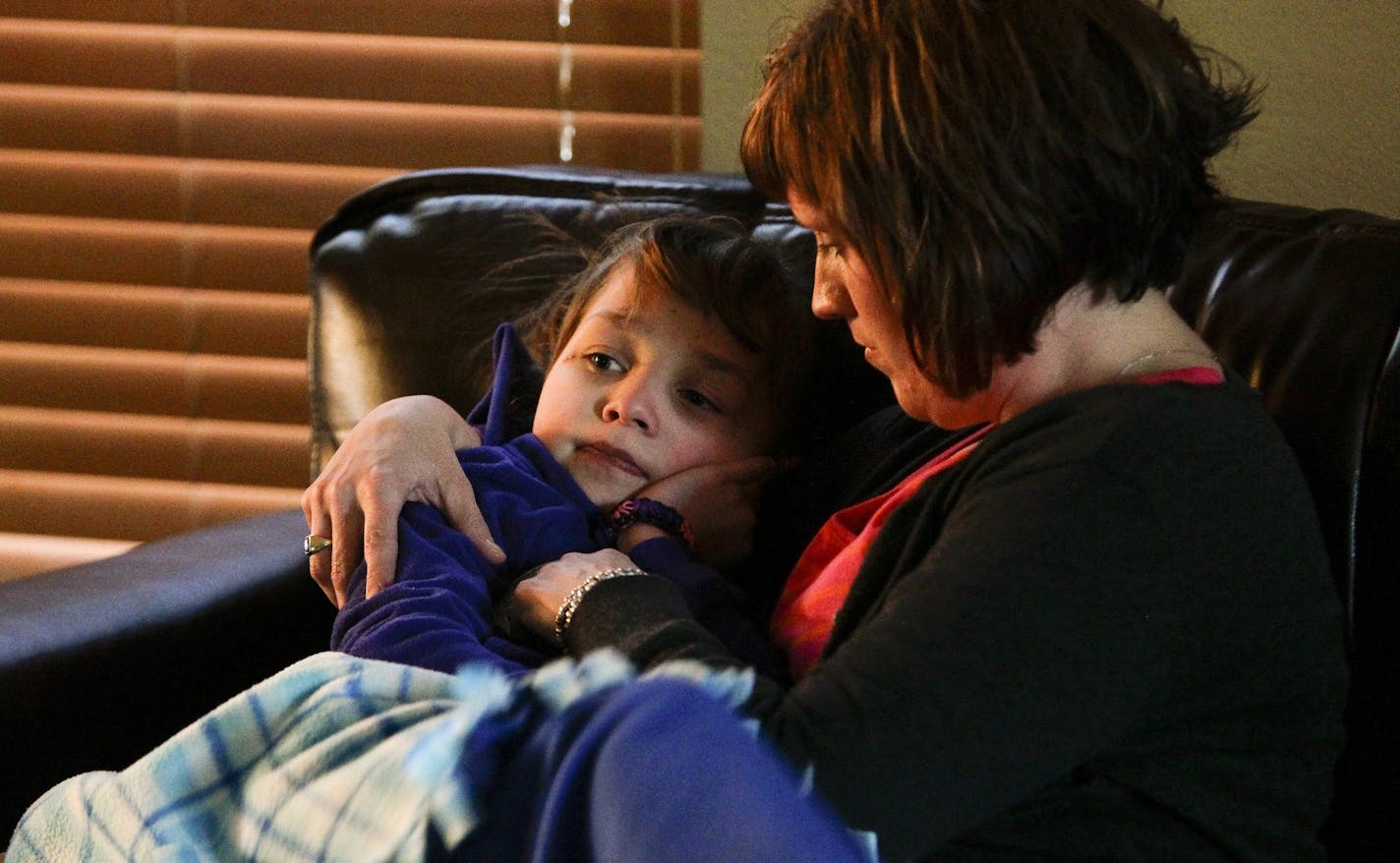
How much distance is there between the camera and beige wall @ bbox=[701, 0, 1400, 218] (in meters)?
1.69

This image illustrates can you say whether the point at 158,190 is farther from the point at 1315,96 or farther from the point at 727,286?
the point at 1315,96

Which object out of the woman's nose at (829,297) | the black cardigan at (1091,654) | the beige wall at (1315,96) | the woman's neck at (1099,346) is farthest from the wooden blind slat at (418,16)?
the black cardigan at (1091,654)

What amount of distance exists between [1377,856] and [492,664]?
0.76 meters

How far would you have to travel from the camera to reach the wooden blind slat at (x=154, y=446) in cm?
249

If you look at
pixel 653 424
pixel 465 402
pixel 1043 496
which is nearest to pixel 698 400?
pixel 653 424

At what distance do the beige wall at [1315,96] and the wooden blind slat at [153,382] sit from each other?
119 centimetres

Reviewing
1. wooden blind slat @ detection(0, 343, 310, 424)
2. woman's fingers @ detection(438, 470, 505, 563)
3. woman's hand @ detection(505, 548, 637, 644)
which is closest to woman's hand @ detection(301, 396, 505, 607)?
woman's fingers @ detection(438, 470, 505, 563)

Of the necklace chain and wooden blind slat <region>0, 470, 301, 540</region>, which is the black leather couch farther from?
wooden blind slat <region>0, 470, 301, 540</region>

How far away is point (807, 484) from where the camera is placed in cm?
149

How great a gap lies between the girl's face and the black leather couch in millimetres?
143

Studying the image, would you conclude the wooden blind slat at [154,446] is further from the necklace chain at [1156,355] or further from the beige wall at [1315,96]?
the necklace chain at [1156,355]

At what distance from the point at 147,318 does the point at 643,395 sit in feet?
4.50

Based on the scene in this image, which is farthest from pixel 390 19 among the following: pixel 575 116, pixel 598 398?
pixel 598 398

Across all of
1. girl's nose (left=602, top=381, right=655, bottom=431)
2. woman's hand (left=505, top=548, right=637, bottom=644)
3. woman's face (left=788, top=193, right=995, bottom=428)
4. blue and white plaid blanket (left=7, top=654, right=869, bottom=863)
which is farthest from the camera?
girl's nose (left=602, top=381, right=655, bottom=431)
